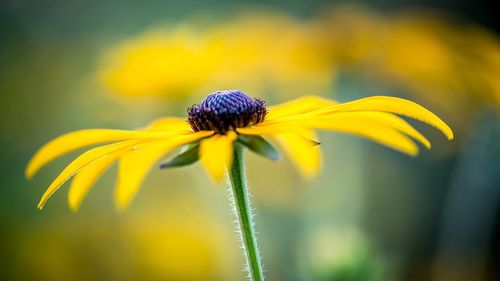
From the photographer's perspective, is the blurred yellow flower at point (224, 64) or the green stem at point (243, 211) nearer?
the green stem at point (243, 211)

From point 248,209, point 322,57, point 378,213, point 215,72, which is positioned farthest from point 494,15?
point 248,209

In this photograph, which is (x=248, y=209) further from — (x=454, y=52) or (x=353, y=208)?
(x=454, y=52)

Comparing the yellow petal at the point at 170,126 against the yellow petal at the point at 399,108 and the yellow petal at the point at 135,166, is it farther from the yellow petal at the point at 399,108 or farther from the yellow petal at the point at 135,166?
the yellow petal at the point at 399,108

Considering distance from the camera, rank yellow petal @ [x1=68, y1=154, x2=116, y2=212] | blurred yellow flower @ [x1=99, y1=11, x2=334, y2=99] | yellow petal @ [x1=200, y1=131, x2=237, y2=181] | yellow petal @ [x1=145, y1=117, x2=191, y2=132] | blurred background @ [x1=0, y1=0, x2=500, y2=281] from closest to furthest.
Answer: yellow petal @ [x1=200, y1=131, x2=237, y2=181] < yellow petal @ [x1=68, y1=154, x2=116, y2=212] < yellow petal @ [x1=145, y1=117, x2=191, y2=132] < blurred background @ [x1=0, y1=0, x2=500, y2=281] < blurred yellow flower @ [x1=99, y1=11, x2=334, y2=99]

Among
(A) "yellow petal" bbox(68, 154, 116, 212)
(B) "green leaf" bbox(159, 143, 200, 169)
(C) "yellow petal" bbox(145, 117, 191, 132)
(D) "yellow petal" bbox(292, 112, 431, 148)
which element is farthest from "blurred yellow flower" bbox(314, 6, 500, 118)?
(A) "yellow petal" bbox(68, 154, 116, 212)

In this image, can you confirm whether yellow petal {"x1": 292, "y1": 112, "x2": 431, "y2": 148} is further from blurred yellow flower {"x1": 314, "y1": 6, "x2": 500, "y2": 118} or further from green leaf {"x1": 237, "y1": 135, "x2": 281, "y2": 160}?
blurred yellow flower {"x1": 314, "y1": 6, "x2": 500, "y2": 118}

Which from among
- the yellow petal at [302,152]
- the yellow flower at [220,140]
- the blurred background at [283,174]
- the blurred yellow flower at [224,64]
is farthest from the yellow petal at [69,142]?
the blurred yellow flower at [224,64]

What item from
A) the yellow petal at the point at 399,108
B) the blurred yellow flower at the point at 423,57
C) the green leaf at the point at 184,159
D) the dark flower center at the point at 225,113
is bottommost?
the green leaf at the point at 184,159
